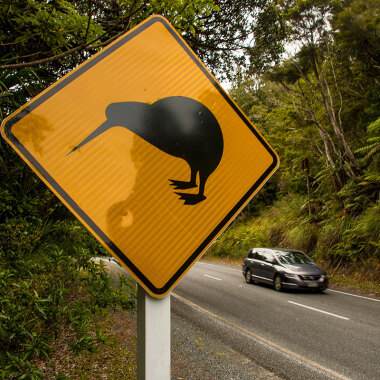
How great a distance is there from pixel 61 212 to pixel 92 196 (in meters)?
4.09

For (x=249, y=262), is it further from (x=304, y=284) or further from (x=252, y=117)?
(x=252, y=117)

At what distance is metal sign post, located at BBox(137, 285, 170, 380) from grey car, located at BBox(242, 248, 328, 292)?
35.5 ft

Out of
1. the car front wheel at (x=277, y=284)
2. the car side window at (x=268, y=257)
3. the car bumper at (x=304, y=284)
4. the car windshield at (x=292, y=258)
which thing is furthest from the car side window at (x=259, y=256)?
the car bumper at (x=304, y=284)

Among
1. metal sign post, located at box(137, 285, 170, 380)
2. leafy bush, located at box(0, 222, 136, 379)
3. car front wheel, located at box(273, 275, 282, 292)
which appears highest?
leafy bush, located at box(0, 222, 136, 379)

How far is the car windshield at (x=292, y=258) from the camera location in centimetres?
1205

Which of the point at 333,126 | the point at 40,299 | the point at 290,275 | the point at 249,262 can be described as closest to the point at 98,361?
the point at 40,299

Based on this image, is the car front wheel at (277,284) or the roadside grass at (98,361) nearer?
the roadside grass at (98,361)

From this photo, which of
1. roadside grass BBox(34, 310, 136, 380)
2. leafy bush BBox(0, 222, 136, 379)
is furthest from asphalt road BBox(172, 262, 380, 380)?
leafy bush BBox(0, 222, 136, 379)

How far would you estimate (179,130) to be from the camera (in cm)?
132

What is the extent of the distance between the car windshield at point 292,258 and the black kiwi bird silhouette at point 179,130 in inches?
450

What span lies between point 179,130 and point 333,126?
611 inches

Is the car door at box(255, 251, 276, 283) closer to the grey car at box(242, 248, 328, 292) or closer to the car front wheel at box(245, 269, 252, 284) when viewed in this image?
the grey car at box(242, 248, 328, 292)

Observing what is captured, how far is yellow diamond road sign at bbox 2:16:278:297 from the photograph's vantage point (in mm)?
1170

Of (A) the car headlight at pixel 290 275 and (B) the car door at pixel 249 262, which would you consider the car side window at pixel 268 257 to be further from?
(A) the car headlight at pixel 290 275
